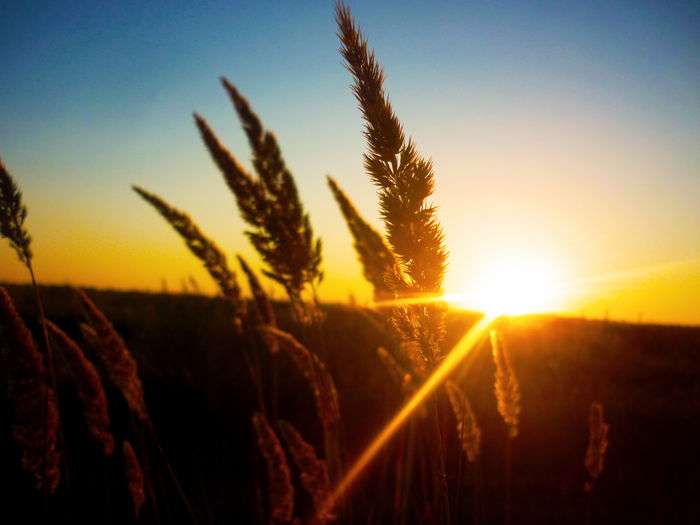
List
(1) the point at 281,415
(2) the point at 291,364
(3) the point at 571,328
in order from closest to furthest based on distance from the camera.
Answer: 1. (1) the point at 281,415
2. (2) the point at 291,364
3. (3) the point at 571,328

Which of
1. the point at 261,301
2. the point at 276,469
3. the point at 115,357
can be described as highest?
the point at 261,301

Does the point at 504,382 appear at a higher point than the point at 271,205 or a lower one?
lower

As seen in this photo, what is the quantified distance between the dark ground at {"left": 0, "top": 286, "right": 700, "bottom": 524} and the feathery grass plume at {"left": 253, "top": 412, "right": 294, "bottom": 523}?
703mm

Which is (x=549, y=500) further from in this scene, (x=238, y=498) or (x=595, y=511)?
(x=238, y=498)

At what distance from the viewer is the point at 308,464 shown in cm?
210

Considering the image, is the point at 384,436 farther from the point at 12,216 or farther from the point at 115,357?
the point at 12,216

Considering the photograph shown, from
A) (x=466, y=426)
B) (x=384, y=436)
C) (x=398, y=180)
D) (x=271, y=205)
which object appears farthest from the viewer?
(x=384, y=436)

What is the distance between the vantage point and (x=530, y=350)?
7.33m

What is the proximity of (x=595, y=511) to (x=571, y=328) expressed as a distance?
571 cm

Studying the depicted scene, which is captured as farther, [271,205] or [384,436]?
[384,436]

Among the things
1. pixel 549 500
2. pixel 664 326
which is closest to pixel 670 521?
pixel 549 500

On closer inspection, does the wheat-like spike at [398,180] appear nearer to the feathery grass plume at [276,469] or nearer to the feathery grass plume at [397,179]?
the feathery grass plume at [397,179]

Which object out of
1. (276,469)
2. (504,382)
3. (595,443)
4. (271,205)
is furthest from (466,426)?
(271,205)

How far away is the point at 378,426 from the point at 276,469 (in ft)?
8.88
